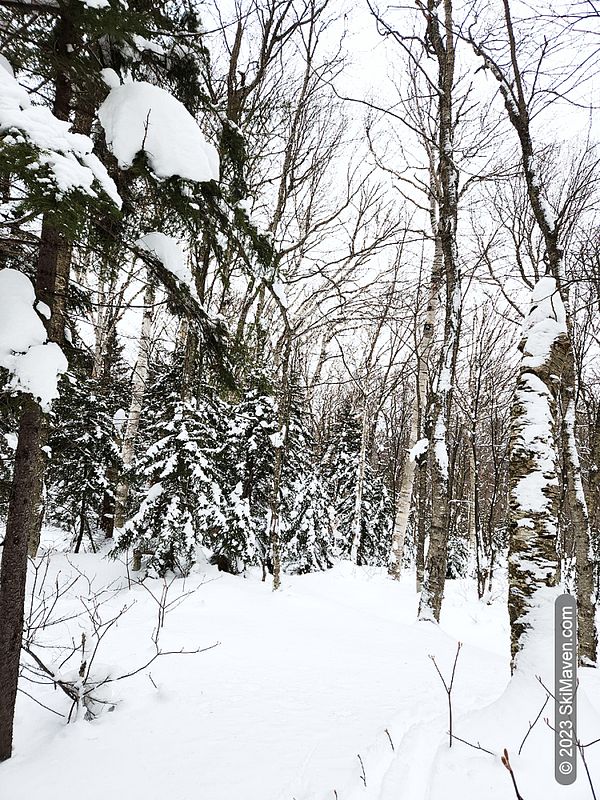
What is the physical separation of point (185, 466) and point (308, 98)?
7709 millimetres

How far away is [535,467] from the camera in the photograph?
334cm

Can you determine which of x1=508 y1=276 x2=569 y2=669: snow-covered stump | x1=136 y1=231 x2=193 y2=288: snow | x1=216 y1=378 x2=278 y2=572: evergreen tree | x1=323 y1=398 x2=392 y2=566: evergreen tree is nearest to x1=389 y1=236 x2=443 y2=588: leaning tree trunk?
x1=508 y1=276 x2=569 y2=669: snow-covered stump

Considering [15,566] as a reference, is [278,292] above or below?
above

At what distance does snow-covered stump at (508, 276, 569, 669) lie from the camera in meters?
3.16

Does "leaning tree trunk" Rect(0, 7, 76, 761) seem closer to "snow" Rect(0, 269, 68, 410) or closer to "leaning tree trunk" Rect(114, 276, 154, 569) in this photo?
"snow" Rect(0, 269, 68, 410)

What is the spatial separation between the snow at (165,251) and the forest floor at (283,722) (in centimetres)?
307

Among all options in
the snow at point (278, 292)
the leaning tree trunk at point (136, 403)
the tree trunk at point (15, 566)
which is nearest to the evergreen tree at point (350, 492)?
the leaning tree trunk at point (136, 403)

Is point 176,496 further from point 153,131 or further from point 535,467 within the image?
point 153,131

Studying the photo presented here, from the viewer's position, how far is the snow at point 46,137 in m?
1.78

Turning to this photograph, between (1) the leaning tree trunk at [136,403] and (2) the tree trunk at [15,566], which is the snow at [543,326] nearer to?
(2) the tree trunk at [15,566]

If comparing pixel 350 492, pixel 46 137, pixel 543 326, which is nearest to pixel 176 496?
pixel 543 326

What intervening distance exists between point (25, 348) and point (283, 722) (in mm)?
3114

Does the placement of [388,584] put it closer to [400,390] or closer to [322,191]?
[322,191]

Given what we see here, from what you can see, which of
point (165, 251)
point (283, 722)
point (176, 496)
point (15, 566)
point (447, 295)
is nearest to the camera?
point (15, 566)
